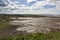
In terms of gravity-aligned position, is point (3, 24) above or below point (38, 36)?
above

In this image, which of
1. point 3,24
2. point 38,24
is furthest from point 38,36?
point 3,24

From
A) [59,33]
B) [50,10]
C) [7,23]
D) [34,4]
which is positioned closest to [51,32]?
[59,33]

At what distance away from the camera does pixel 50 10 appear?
2.98 meters

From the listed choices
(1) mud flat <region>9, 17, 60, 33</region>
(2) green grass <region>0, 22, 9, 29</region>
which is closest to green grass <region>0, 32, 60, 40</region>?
(1) mud flat <region>9, 17, 60, 33</region>

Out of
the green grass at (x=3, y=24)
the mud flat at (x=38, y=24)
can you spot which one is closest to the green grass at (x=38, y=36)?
the mud flat at (x=38, y=24)

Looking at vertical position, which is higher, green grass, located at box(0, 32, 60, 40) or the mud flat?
the mud flat

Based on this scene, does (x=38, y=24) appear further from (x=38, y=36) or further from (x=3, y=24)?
(x=3, y=24)

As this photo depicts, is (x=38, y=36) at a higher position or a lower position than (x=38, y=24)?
lower

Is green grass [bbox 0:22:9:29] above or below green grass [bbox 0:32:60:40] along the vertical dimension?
above

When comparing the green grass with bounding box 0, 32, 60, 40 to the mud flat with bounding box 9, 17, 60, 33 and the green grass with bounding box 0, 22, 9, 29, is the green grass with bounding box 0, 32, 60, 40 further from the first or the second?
the green grass with bounding box 0, 22, 9, 29

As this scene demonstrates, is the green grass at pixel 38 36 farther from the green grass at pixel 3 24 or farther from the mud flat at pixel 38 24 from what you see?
the green grass at pixel 3 24

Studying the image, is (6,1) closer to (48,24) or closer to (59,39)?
(48,24)

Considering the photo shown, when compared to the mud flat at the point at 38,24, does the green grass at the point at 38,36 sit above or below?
below

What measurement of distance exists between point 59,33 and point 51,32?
0.14 m
